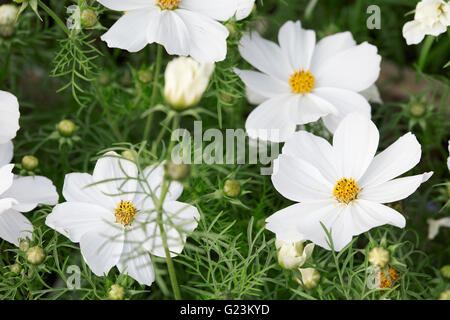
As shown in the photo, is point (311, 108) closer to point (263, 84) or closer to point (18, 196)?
point (263, 84)

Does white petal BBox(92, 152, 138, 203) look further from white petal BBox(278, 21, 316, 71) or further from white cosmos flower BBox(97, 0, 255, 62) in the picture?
white petal BBox(278, 21, 316, 71)

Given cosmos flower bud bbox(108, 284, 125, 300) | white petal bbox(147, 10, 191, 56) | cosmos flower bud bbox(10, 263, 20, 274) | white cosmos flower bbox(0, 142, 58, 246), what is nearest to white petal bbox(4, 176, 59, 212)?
white cosmos flower bbox(0, 142, 58, 246)

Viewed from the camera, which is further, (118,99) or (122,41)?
(118,99)

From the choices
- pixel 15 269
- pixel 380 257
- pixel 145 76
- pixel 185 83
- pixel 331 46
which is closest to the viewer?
pixel 185 83

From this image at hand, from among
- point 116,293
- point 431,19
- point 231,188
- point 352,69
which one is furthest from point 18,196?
point 431,19
